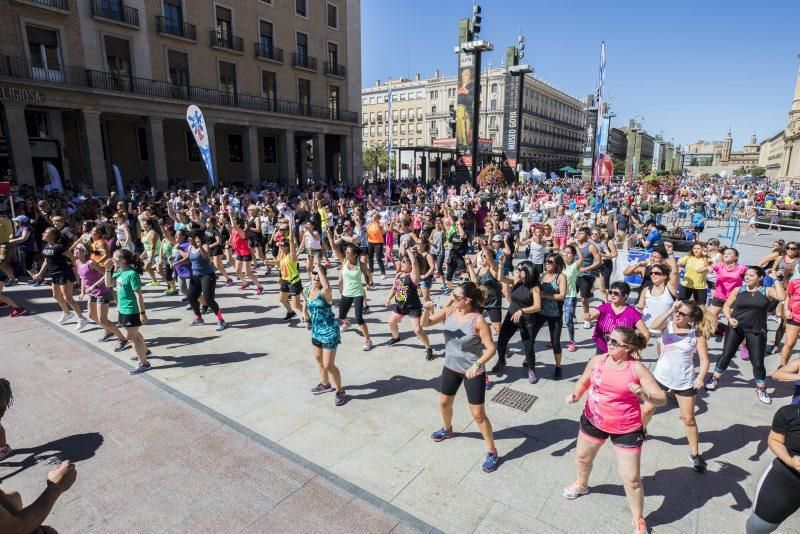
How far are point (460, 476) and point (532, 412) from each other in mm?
1493

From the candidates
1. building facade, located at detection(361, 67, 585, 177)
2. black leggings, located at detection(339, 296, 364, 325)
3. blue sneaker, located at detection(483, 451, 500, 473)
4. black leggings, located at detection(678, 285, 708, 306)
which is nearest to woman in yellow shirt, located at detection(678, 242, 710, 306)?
black leggings, located at detection(678, 285, 708, 306)

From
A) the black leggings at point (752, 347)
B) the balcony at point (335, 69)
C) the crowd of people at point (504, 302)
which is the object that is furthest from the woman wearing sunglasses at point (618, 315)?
the balcony at point (335, 69)

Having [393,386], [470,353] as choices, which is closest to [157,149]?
[393,386]

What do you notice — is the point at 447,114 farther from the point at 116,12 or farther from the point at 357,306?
the point at 357,306

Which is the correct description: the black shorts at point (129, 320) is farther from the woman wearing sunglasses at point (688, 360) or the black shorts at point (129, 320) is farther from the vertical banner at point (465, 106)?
the vertical banner at point (465, 106)

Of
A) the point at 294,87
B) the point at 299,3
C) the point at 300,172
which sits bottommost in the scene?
the point at 300,172

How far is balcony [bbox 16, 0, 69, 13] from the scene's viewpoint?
19.2 metres

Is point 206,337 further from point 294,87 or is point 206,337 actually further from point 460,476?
point 294,87

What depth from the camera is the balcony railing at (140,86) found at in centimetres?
1917

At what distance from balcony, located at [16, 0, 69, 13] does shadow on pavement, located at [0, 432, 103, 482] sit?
23.1m

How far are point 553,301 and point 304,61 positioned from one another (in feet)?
104

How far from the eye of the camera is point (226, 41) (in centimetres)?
2745

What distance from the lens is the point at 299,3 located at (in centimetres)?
3139

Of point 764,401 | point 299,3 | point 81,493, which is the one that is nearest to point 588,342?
point 764,401
